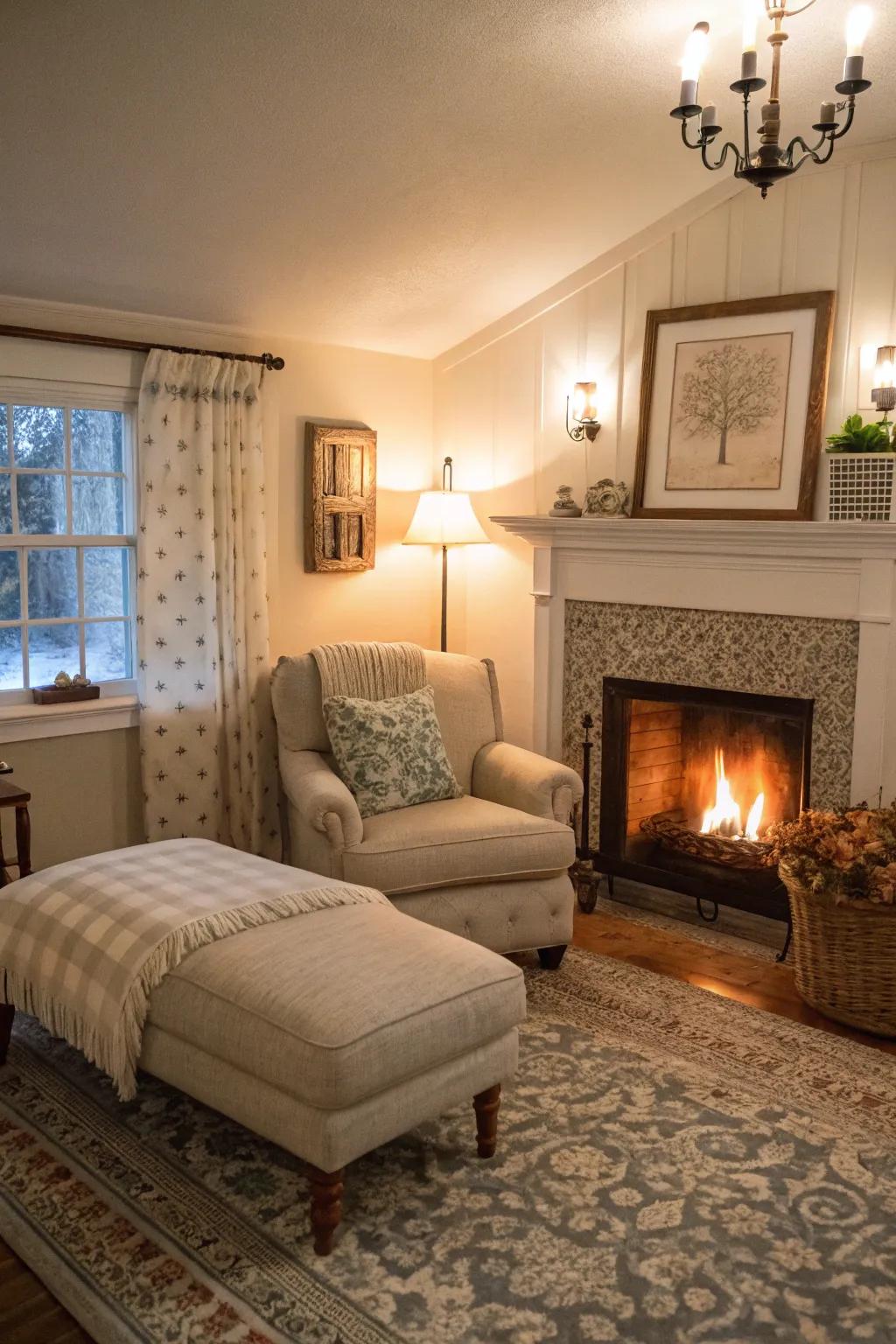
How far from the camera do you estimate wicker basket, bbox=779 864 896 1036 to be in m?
3.20

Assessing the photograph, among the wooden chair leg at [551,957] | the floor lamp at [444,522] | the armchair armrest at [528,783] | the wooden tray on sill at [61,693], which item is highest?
the floor lamp at [444,522]

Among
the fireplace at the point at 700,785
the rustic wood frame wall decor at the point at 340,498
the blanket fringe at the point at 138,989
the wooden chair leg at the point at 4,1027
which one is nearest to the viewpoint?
the blanket fringe at the point at 138,989

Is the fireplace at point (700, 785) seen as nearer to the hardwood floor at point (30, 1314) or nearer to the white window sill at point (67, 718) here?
the white window sill at point (67, 718)

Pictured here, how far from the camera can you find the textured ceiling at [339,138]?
2.79 meters

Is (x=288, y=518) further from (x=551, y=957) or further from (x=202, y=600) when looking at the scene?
(x=551, y=957)

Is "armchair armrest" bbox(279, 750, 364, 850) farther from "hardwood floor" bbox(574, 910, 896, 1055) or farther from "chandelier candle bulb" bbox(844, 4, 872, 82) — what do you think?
"chandelier candle bulb" bbox(844, 4, 872, 82)

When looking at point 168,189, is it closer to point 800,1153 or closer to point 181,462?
point 181,462

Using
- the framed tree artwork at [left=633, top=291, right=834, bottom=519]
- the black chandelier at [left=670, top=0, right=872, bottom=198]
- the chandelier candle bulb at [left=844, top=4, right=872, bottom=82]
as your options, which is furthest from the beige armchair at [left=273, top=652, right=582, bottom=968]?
the chandelier candle bulb at [left=844, top=4, right=872, bottom=82]

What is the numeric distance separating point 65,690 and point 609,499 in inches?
82.3

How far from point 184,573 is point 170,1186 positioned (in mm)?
2269

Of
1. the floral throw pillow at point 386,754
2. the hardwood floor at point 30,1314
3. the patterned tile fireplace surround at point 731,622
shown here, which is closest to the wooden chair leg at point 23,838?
the floral throw pillow at point 386,754

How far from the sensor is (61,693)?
394 cm

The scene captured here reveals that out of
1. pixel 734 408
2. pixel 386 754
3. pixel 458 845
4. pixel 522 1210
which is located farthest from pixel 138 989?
pixel 734 408

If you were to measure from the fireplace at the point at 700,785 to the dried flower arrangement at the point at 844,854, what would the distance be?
55cm
